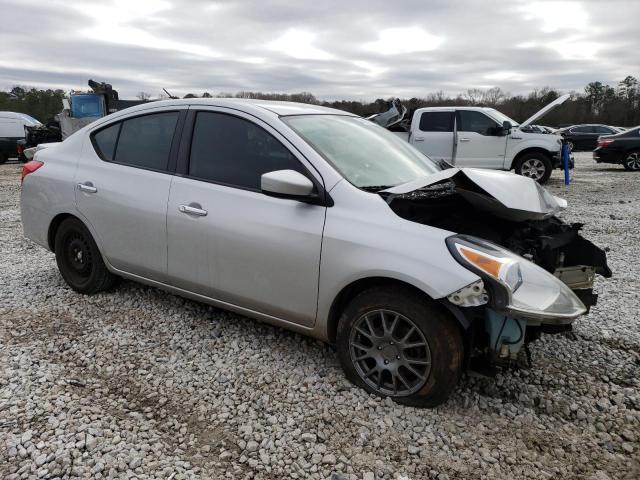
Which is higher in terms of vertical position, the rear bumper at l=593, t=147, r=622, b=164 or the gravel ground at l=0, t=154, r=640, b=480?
the rear bumper at l=593, t=147, r=622, b=164

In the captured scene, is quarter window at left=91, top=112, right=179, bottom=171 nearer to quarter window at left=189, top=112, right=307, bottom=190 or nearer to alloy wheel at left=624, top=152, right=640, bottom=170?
quarter window at left=189, top=112, right=307, bottom=190

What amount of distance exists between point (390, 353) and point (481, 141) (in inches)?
407

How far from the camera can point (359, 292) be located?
2885mm

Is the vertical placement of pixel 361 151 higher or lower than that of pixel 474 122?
lower

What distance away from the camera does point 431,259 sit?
2555 millimetres

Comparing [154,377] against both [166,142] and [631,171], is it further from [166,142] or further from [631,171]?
[631,171]

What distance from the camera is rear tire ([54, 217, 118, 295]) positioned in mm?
4172

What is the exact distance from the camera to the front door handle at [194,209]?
3287 mm

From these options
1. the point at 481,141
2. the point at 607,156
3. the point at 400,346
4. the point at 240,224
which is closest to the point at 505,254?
the point at 400,346

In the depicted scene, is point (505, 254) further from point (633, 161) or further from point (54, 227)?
point (633, 161)

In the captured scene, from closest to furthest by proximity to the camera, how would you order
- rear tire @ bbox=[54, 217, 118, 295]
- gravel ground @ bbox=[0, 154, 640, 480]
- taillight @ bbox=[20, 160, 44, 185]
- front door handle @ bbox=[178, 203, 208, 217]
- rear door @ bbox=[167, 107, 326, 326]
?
1. gravel ground @ bbox=[0, 154, 640, 480]
2. rear door @ bbox=[167, 107, 326, 326]
3. front door handle @ bbox=[178, 203, 208, 217]
4. rear tire @ bbox=[54, 217, 118, 295]
5. taillight @ bbox=[20, 160, 44, 185]

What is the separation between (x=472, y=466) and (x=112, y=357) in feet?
7.79

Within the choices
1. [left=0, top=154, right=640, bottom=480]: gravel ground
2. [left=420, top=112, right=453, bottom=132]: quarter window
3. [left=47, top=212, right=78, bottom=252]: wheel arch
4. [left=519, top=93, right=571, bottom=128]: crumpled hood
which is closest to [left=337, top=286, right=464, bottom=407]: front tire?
[left=0, top=154, right=640, bottom=480]: gravel ground

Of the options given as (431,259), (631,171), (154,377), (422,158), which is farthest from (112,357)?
(631,171)
